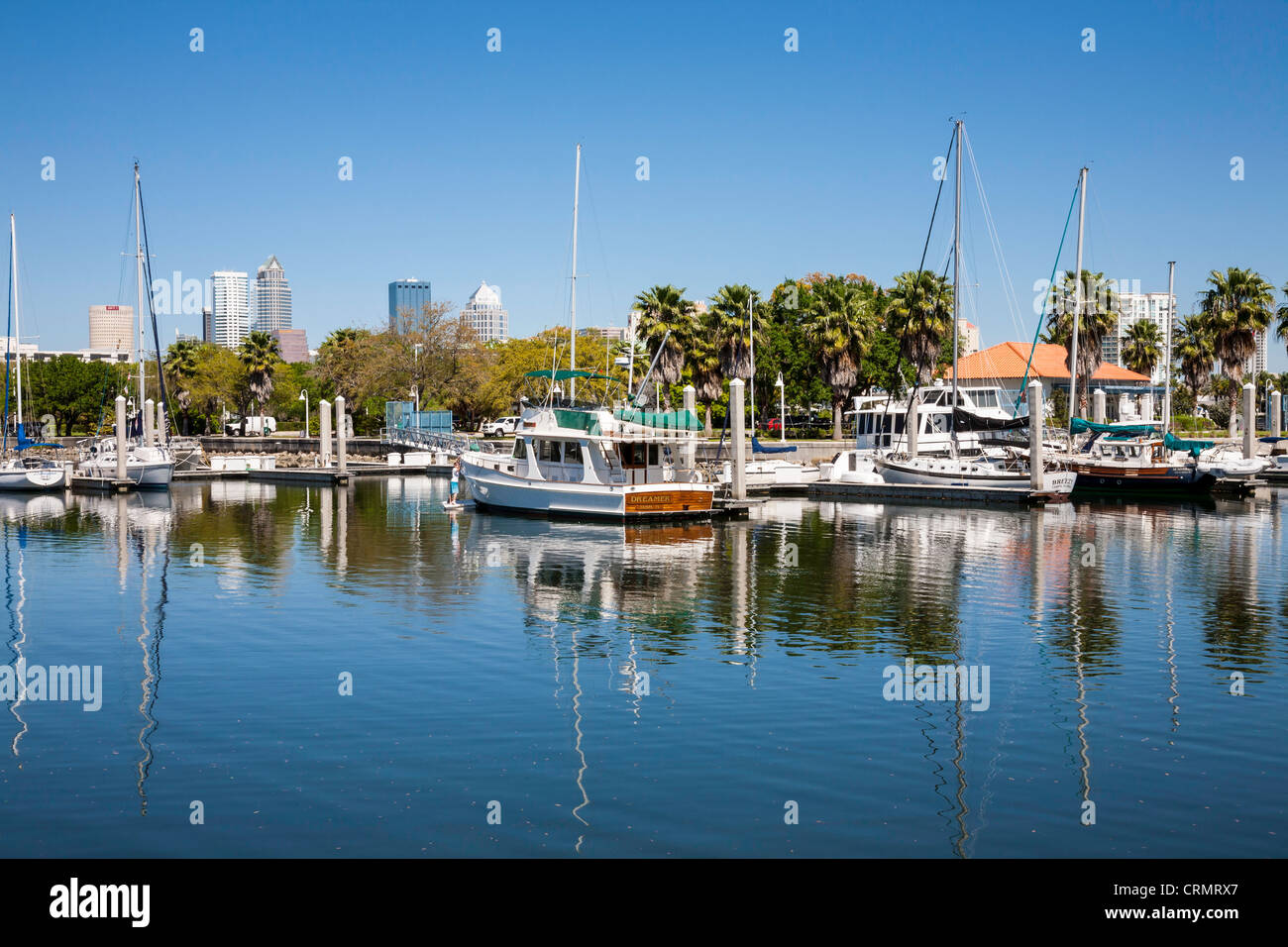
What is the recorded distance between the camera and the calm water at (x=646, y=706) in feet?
36.5

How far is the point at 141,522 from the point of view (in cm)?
4156

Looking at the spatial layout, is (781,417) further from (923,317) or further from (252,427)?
(252,427)

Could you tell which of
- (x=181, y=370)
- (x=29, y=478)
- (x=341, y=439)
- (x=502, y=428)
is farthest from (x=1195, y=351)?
(x=181, y=370)

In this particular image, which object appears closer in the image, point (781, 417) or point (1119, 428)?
point (1119, 428)

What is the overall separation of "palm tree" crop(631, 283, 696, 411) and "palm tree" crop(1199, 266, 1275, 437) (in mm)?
33031

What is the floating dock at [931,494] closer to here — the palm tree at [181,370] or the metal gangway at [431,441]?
the metal gangway at [431,441]


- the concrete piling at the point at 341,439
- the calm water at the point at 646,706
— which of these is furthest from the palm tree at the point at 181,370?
the calm water at the point at 646,706

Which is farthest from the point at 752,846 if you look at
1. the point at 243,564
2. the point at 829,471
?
the point at 829,471

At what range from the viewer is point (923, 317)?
6750cm

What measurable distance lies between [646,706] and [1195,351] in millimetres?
69109

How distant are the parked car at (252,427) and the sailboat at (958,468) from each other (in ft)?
206
